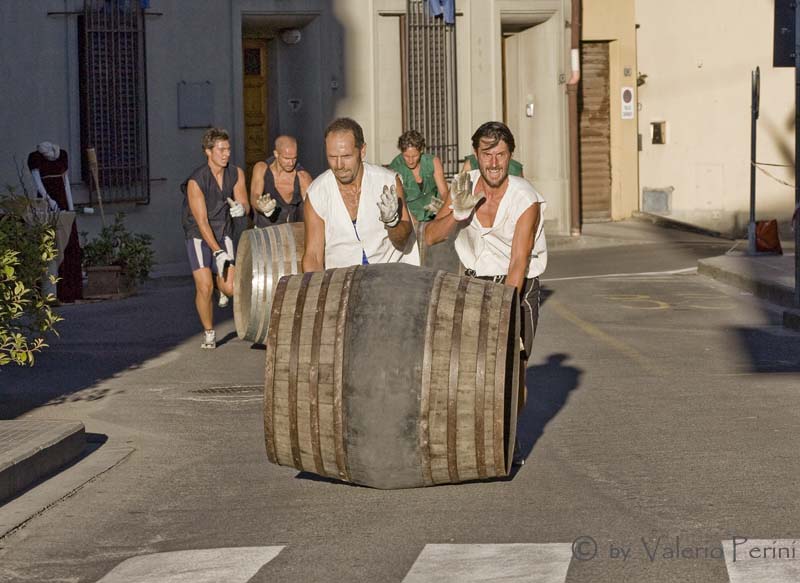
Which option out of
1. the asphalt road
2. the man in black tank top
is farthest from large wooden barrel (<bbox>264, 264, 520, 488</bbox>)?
the man in black tank top

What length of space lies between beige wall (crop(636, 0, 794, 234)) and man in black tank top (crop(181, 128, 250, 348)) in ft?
48.2

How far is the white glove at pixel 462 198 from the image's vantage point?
8.80 m

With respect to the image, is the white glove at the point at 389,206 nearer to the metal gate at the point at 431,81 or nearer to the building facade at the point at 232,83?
the building facade at the point at 232,83

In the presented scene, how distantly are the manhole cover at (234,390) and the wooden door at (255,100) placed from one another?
13.7m

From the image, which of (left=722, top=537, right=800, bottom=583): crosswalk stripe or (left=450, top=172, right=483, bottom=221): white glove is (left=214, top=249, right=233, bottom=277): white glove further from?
(left=722, top=537, right=800, bottom=583): crosswalk stripe

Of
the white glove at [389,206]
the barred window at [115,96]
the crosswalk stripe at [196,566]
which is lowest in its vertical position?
the crosswalk stripe at [196,566]

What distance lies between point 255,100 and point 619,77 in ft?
23.2

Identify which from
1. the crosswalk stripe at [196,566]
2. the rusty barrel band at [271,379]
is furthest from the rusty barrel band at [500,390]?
the crosswalk stripe at [196,566]

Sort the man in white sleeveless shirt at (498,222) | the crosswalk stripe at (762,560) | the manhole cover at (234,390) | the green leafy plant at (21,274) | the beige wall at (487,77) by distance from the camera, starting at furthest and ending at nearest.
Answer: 1. the beige wall at (487,77)
2. the manhole cover at (234,390)
3. the green leafy plant at (21,274)
4. the man in white sleeveless shirt at (498,222)
5. the crosswalk stripe at (762,560)

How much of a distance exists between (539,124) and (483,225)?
735 inches

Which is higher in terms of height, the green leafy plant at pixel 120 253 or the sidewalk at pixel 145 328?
the green leafy plant at pixel 120 253

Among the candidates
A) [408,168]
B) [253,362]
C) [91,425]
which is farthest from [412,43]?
[91,425]

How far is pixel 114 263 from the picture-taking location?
19.2 m

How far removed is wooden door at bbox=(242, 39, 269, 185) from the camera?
84.4ft
